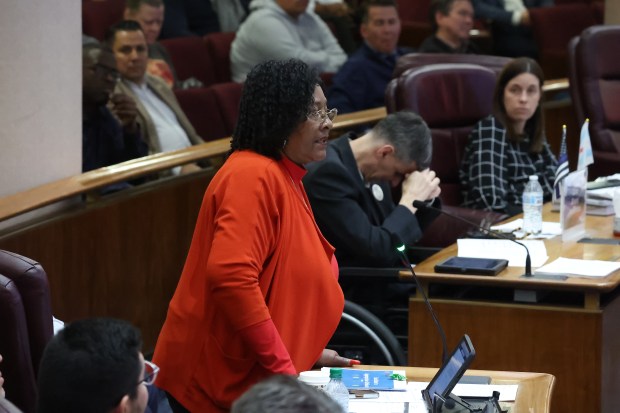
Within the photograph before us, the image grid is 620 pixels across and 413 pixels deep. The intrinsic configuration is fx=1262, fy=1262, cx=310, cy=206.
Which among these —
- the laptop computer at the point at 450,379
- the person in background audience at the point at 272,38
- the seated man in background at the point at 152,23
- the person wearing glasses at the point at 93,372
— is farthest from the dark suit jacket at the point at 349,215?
the person in background audience at the point at 272,38

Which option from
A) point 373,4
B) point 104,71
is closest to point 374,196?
point 104,71

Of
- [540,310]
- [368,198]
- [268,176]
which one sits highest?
[268,176]

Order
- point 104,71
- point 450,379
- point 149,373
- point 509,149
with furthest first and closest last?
point 509,149 < point 104,71 < point 450,379 < point 149,373

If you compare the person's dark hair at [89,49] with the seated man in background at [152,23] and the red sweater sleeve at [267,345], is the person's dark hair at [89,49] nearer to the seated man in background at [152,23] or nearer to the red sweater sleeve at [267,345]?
the seated man in background at [152,23]

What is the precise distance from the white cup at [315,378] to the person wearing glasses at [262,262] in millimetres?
32

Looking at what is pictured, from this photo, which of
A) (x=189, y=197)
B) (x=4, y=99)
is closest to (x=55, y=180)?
(x=4, y=99)

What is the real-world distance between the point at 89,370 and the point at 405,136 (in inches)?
84.2

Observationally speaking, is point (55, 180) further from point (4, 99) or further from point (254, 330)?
point (254, 330)

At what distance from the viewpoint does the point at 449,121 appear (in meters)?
5.07

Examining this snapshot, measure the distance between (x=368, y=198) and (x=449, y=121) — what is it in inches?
44.6

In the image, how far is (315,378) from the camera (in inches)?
105

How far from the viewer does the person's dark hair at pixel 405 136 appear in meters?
3.94

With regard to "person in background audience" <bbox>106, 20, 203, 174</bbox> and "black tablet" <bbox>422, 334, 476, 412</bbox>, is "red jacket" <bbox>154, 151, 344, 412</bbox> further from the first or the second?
"person in background audience" <bbox>106, 20, 203, 174</bbox>

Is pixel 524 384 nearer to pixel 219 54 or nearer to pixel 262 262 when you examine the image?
pixel 262 262
